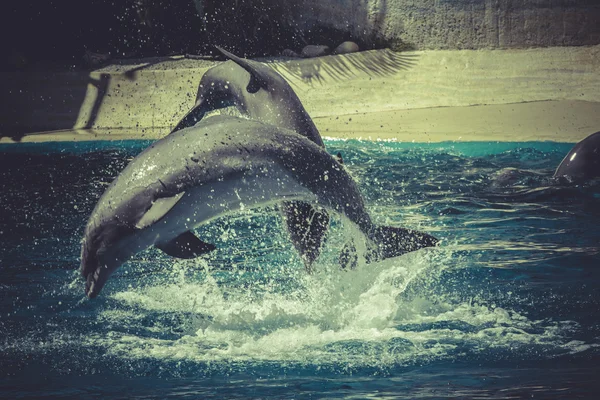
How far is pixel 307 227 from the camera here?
579 cm

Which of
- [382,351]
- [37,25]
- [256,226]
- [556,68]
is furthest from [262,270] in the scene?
[37,25]

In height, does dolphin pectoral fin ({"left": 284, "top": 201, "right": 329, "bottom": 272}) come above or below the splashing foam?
above

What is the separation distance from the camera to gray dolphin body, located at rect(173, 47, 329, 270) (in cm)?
578

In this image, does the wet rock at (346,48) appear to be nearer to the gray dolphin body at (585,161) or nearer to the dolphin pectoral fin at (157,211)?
the gray dolphin body at (585,161)

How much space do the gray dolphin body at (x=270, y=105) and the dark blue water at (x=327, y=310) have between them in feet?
1.60

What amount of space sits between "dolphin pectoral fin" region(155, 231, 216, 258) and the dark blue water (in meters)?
0.59

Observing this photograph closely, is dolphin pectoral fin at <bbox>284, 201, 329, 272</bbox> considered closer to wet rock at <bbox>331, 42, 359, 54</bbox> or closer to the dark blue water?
the dark blue water

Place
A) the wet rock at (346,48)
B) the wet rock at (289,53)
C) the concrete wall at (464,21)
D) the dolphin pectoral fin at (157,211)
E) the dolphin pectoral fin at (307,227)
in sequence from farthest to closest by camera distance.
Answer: the wet rock at (289,53) < the wet rock at (346,48) < the concrete wall at (464,21) < the dolphin pectoral fin at (307,227) < the dolphin pectoral fin at (157,211)

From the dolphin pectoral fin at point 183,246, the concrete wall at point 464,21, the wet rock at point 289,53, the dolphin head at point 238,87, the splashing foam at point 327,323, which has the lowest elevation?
the splashing foam at point 327,323

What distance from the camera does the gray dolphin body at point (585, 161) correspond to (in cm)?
936

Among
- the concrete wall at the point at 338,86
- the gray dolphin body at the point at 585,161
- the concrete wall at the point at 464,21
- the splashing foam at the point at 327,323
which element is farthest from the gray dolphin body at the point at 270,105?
the concrete wall at the point at 464,21

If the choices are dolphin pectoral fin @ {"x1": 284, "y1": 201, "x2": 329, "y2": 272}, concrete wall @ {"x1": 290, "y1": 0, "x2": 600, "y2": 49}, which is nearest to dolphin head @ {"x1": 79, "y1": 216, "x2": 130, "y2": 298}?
dolphin pectoral fin @ {"x1": 284, "y1": 201, "x2": 329, "y2": 272}

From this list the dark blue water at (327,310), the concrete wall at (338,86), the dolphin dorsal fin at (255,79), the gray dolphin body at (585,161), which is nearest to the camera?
the dark blue water at (327,310)

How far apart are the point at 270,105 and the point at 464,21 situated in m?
11.4
